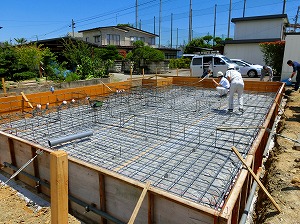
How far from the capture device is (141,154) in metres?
4.26

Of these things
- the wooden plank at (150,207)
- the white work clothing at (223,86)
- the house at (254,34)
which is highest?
the house at (254,34)

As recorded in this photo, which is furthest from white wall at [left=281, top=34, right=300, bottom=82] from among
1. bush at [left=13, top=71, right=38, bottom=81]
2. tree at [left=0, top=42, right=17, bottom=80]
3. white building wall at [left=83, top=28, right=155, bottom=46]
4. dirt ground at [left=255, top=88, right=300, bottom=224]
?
white building wall at [left=83, top=28, right=155, bottom=46]

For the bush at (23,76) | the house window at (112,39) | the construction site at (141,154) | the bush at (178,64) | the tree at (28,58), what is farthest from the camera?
the house window at (112,39)

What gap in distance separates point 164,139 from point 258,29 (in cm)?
2220

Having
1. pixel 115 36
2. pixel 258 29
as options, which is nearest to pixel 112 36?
pixel 115 36

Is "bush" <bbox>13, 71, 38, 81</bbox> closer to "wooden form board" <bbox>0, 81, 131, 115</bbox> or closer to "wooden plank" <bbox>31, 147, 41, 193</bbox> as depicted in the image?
"wooden form board" <bbox>0, 81, 131, 115</bbox>

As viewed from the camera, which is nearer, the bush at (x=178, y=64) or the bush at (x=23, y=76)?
the bush at (x=23, y=76)

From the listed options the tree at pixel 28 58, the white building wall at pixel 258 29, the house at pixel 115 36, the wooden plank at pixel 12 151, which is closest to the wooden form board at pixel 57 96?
the wooden plank at pixel 12 151

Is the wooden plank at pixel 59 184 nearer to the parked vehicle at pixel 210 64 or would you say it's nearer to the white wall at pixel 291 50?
the parked vehicle at pixel 210 64

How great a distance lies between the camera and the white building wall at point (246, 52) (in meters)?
20.5

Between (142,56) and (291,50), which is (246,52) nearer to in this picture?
(291,50)

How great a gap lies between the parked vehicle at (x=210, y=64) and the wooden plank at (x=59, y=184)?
12.8 m

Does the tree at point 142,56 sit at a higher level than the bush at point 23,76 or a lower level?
higher

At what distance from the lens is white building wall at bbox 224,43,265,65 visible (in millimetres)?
20469
